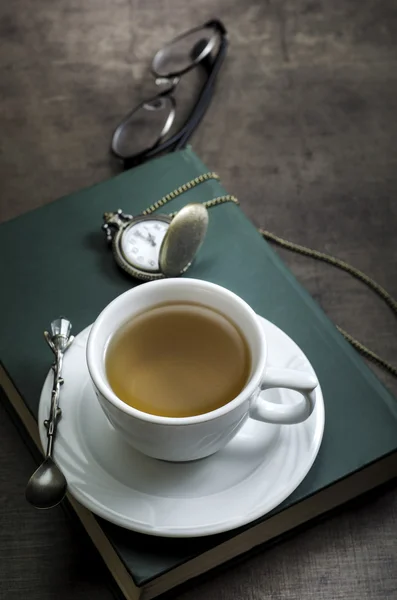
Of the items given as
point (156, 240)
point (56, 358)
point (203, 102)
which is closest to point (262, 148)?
point (203, 102)

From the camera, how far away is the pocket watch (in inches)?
29.4

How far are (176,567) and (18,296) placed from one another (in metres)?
0.32

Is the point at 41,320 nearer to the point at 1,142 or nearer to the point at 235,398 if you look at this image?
the point at 235,398

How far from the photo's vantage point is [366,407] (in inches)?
27.2

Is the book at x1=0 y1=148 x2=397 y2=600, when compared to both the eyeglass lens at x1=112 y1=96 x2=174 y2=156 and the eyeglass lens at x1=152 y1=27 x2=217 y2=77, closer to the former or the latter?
the eyeglass lens at x1=112 y1=96 x2=174 y2=156

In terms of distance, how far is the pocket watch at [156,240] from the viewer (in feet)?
2.45

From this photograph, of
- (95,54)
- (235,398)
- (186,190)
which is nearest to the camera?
(235,398)

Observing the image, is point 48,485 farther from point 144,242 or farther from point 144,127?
point 144,127

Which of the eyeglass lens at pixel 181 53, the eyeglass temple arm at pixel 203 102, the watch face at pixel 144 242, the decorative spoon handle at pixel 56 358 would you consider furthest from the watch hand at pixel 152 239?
the eyeglass lens at pixel 181 53

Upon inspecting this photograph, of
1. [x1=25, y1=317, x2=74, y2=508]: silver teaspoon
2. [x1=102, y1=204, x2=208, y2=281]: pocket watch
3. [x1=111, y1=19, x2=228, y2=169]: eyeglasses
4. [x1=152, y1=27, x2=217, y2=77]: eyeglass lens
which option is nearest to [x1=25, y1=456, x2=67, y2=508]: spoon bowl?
[x1=25, y1=317, x2=74, y2=508]: silver teaspoon

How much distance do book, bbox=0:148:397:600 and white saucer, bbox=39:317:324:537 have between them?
4cm

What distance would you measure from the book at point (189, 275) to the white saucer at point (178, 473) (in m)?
0.04

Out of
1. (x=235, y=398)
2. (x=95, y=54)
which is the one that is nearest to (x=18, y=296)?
(x=235, y=398)

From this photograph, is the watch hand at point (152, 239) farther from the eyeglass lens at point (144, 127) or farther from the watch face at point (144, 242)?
the eyeglass lens at point (144, 127)
